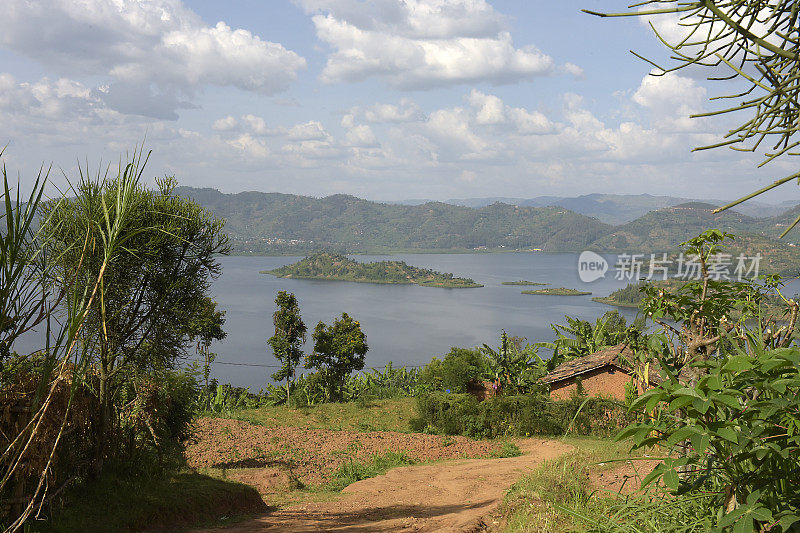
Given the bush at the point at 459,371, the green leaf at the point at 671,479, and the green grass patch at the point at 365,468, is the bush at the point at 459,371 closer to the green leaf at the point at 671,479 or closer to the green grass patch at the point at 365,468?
the green grass patch at the point at 365,468

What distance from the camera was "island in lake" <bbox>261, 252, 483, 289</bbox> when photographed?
154000mm

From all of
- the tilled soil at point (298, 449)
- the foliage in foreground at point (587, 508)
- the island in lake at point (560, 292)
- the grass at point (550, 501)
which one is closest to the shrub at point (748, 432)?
the foliage in foreground at point (587, 508)

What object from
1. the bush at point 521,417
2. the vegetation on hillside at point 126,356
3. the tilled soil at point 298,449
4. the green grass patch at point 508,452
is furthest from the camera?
the bush at point 521,417

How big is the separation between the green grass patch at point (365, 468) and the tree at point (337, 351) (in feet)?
54.2

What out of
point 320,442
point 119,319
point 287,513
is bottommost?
point 320,442

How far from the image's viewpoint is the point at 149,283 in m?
8.98

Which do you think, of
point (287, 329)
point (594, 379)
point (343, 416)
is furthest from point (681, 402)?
point (287, 329)

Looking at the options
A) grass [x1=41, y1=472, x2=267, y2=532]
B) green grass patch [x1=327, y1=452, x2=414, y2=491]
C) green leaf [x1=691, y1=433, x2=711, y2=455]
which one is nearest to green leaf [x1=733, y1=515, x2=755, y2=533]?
green leaf [x1=691, y1=433, x2=711, y2=455]

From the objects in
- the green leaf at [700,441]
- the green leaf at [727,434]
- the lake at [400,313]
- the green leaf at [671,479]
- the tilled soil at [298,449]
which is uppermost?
the green leaf at [727,434]

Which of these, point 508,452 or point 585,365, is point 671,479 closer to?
point 508,452

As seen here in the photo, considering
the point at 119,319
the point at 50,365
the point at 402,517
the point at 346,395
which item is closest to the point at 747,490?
the point at 50,365

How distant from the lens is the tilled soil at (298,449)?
11281 mm

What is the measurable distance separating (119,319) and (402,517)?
17.2 ft

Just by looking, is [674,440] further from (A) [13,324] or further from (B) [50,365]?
(A) [13,324]
